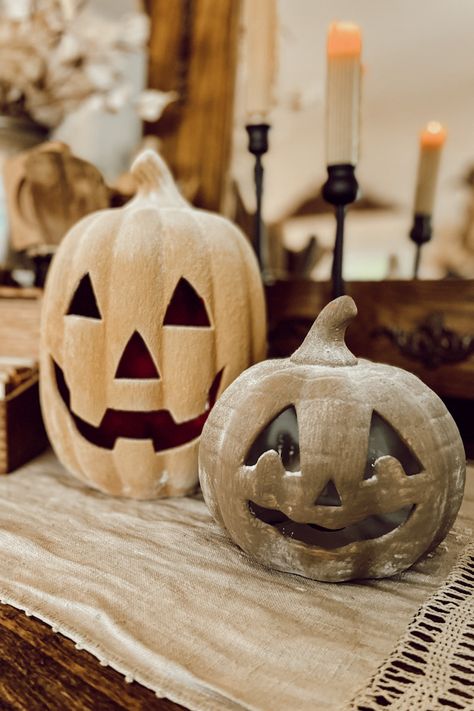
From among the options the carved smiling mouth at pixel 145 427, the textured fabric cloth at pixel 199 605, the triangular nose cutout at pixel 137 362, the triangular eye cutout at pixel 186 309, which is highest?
the triangular eye cutout at pixel 186 309

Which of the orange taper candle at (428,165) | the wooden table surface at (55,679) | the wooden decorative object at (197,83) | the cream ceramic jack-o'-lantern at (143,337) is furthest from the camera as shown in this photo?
the wooden decorative object at (197,83)

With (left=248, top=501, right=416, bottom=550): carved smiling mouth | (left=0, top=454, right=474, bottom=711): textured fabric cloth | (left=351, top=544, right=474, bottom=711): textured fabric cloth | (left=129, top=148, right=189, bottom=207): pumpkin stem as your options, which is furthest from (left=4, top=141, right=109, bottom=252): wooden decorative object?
(left=351, top=544, right=474, bottom=711): textured fabric cloth

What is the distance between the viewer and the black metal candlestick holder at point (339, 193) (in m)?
0.86

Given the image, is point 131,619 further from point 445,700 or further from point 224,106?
point 224,106

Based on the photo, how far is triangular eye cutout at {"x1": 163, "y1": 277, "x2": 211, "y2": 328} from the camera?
32.4 inches

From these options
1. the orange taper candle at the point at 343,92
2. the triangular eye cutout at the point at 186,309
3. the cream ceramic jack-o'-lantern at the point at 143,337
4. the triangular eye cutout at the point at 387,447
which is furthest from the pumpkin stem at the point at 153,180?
the triangular eye cutout at the point at 387,447

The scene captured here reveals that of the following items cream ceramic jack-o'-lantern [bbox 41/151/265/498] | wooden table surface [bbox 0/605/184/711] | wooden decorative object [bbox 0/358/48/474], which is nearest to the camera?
wooden table surface [bbox 0/605/184/711]

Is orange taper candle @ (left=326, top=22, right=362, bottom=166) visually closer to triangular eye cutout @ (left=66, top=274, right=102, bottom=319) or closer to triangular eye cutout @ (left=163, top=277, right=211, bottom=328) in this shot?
triangular eye cutout @ (left=163, top=277, right=211, bottom=328)

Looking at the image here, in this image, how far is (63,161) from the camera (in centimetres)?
104

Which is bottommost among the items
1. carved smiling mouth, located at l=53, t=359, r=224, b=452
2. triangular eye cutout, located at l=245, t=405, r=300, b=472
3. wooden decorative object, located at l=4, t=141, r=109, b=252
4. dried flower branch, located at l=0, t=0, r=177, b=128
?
carved smiling mouth, located at l=53, t=359, r=224, b=452

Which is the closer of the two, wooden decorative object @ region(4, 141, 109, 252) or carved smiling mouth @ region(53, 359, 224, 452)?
carved smiling mouth @ region(53, 359, 224, 452)

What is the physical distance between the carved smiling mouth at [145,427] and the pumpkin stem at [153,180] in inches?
10.6

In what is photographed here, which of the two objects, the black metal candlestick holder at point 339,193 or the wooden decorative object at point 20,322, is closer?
the black metal candlestick holder at point 339,193

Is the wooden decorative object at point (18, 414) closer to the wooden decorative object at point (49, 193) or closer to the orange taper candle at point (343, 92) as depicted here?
the wooden decorative object at point (49, 193)
